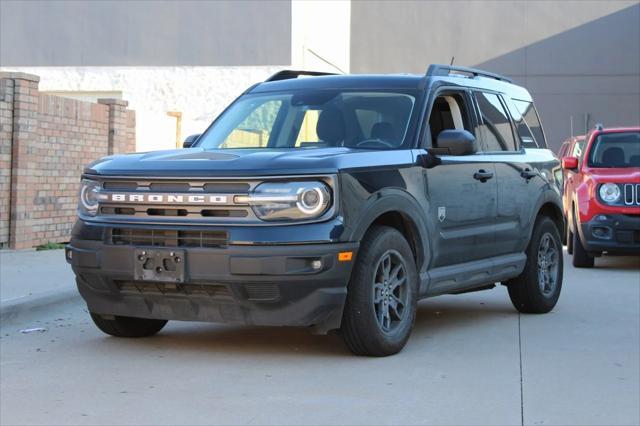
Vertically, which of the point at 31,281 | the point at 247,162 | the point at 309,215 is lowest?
the point at 31,281

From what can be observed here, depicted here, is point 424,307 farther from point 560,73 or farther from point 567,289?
point 560,73

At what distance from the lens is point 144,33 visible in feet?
96.5

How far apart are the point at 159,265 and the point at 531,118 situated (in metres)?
4.67

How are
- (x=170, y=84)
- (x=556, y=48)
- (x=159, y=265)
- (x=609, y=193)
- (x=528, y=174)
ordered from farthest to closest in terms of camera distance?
(x=556, y=48)
(x=170, y=84)
(x=609, y=193)
(x=528, y=174)
(x=159, y=265)

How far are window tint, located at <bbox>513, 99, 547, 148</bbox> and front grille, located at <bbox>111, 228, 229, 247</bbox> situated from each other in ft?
13.3

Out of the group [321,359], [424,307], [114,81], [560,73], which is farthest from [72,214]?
[560,73]

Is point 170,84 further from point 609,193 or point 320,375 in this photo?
point 320,375

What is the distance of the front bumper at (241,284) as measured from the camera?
6.79m

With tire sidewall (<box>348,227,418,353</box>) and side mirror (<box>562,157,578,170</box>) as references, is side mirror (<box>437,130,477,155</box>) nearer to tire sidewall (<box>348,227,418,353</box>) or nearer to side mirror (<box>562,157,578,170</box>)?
tire sidewall (<box>348,227,418,353</box>)

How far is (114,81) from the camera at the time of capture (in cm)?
2956

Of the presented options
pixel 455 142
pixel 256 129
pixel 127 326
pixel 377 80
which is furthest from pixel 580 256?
pixel 127 326

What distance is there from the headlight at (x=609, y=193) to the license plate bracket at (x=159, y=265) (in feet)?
27.5

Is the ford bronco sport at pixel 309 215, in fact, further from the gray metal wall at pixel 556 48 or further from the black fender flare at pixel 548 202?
the gray metal wall at pixel 556 48

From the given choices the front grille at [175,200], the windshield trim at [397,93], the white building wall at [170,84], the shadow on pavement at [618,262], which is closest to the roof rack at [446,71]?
the windshield trim at [397,93]
